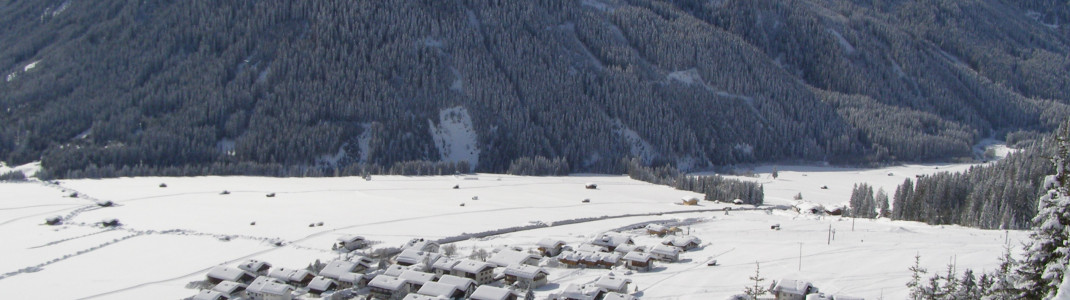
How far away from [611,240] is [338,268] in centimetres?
2097

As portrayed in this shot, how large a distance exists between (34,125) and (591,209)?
78.0 meters

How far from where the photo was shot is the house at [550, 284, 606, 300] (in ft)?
178

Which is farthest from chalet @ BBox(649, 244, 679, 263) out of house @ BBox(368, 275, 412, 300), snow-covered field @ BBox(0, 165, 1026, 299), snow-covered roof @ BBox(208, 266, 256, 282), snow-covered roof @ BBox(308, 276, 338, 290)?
snow-covered roof @ BBox(208, 266, 256, 282)

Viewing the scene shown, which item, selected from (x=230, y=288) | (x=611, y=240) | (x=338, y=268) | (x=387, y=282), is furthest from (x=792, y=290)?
(x=230, y=288)

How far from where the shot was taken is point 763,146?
152 m

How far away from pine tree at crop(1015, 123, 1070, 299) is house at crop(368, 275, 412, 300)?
39.9 meters

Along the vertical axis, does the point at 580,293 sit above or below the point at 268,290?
above

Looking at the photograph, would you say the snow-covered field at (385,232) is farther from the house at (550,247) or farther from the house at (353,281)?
the house at (353,281)

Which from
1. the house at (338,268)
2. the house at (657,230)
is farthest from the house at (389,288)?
the house at (657,230)

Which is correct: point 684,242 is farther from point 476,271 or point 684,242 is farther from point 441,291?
point 441,291

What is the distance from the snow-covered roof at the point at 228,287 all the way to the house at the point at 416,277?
9406 millimetres

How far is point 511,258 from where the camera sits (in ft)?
210

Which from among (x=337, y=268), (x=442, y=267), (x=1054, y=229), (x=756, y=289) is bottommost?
(x=337, y=268)

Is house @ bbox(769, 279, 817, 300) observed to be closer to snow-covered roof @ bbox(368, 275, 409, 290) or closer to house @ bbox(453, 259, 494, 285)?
house @ bbox(453, 259, 494, 285)
